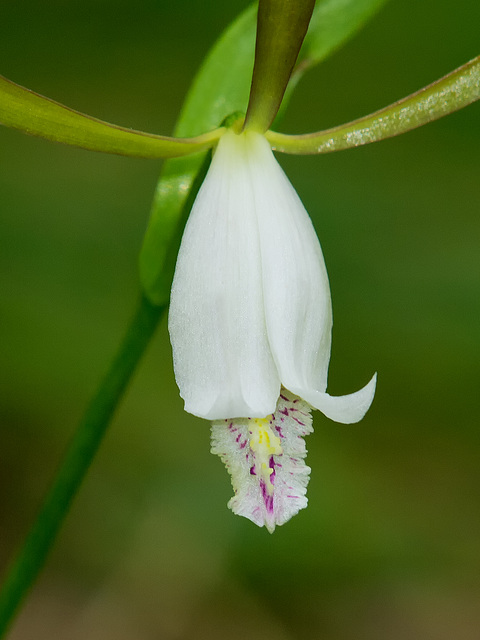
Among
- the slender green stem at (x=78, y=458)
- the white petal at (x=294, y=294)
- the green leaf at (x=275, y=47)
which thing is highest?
the green leaf at (x=275, y=47)

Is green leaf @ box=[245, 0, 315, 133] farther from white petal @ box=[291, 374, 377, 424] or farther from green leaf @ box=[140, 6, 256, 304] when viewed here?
white petal @ box=[291, 374, 377, 424]

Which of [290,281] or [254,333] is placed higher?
[290,281]

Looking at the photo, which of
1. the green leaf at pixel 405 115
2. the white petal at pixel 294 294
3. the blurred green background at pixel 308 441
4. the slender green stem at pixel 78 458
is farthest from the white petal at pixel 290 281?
the blurred green background at pixel 308 441

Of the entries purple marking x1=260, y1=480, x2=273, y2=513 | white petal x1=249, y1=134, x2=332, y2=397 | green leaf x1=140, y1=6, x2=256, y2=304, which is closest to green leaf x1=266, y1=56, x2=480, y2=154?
white petal x1=249, y1=134, x2=332, y2=397

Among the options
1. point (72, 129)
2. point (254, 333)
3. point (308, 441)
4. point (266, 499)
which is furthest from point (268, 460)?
point (308, 441)

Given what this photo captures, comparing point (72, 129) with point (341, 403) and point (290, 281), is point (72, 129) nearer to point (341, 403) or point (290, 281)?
point (290, 281)

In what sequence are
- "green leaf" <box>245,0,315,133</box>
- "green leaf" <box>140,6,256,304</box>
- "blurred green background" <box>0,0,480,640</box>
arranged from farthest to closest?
"blurred green background" <box>0,0,480,640</box> < "green leaf" <box>140,6,256,304</box> < "green leaf" <box>245,0,315,133</box>

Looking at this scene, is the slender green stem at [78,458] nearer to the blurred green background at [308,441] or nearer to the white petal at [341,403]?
the white petal at [341,403]
